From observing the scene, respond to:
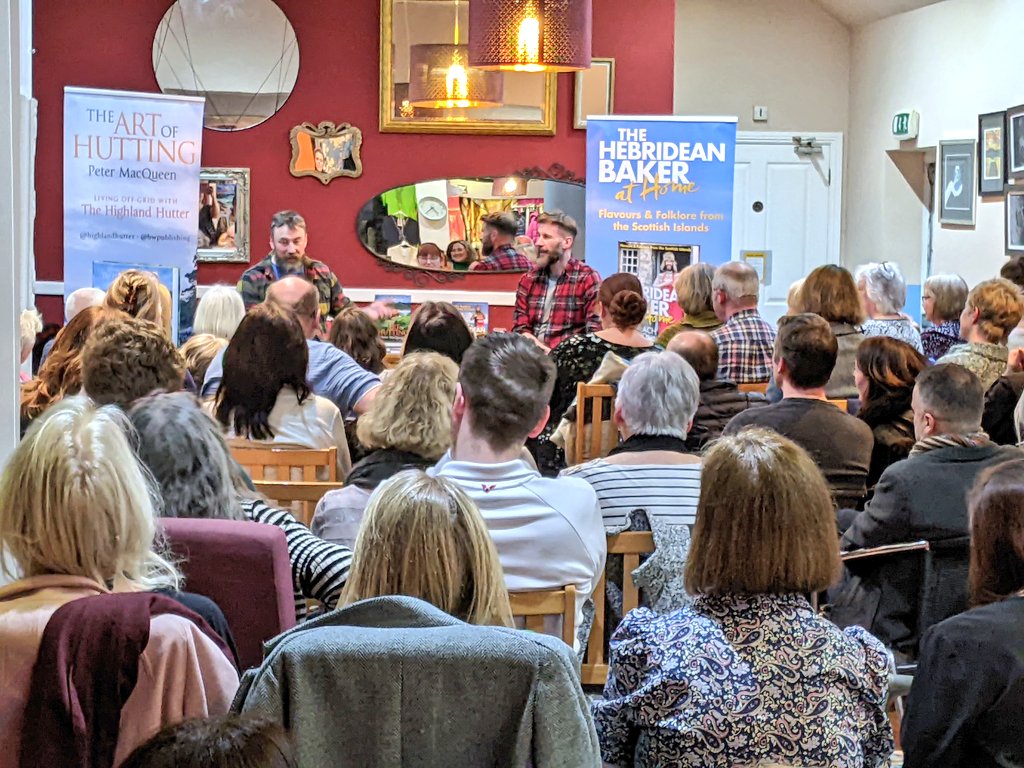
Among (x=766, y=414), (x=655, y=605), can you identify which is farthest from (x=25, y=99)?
(x=655, y=605)

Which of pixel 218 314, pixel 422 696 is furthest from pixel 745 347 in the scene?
pixel 422 696

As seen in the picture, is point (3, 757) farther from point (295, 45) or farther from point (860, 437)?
point (295, 45)

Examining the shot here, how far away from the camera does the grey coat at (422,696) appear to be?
153 centimetres

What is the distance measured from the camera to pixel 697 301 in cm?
541

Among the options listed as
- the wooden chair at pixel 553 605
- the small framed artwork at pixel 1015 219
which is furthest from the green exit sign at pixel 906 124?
the wooden chair at pixel 553 605

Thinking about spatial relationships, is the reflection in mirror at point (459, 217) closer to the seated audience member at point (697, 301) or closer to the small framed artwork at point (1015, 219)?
the small framed artwork at point (1015, 219)

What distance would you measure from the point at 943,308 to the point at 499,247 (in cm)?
337

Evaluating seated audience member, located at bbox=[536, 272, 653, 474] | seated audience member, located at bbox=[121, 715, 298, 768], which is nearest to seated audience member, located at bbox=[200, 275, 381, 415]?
seated audience member, located at bbox=[536, 272, 653, 474]

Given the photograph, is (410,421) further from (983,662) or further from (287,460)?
(983,662)

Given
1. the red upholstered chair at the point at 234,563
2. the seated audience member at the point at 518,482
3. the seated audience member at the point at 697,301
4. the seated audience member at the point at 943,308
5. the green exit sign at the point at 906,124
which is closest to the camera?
the red upholstered chair at the point at 234,563

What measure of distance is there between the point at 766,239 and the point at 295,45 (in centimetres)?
395

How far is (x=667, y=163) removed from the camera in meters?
7.65

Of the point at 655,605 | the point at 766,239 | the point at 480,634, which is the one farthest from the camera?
the point at 766,239

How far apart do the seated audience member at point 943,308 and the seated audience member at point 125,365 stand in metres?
3.54
